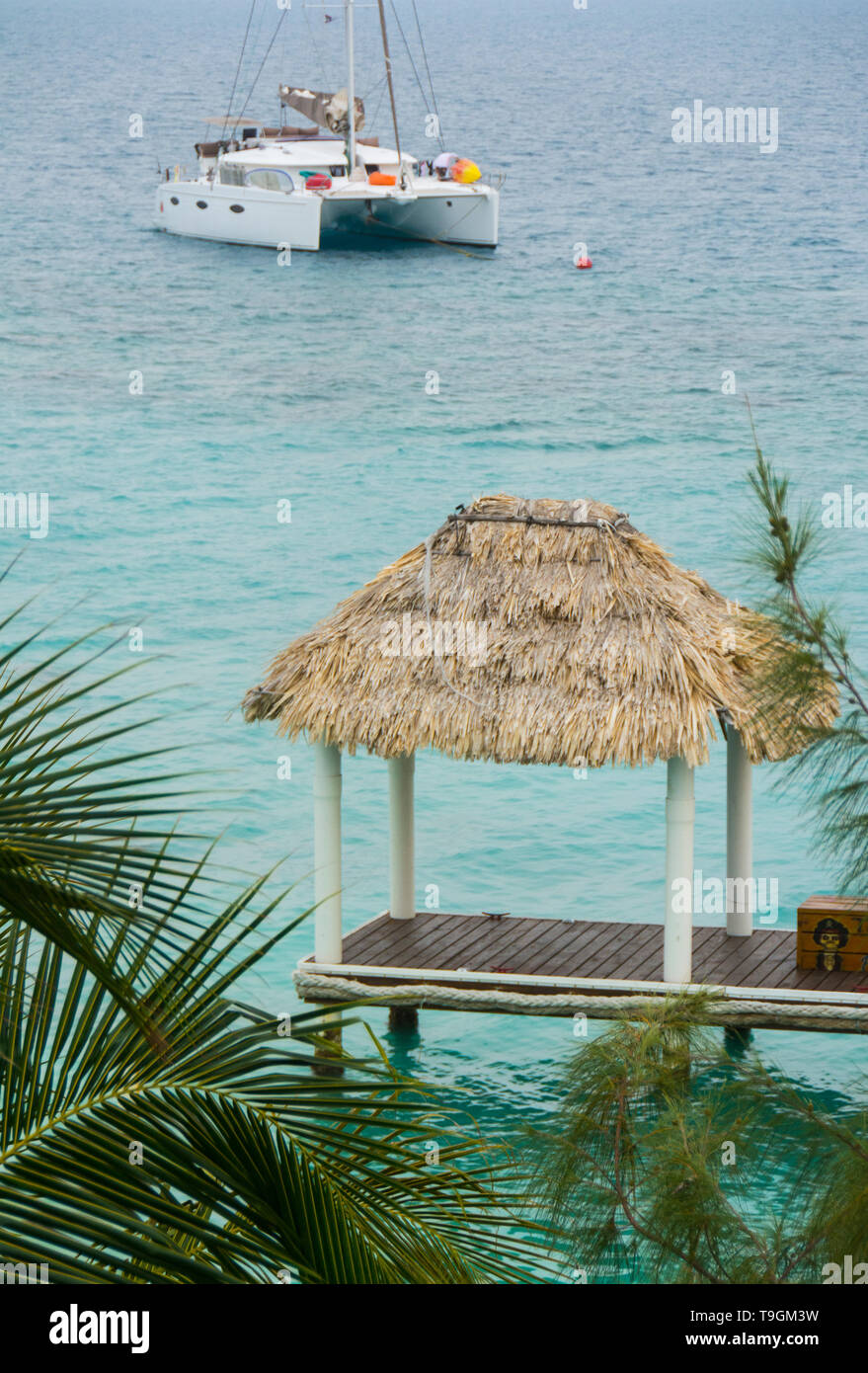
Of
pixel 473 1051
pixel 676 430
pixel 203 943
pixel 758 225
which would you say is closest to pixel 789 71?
pixel 758 225

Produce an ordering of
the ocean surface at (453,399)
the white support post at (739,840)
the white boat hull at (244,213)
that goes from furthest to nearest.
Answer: the white boat hull at (244,213) < the ocean surface at (453,399) < the white support post at (739,840)

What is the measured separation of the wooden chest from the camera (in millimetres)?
9469

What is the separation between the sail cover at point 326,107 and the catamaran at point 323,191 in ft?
0.08

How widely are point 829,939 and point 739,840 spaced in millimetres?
1165

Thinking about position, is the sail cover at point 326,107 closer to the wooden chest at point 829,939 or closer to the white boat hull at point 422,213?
the white boat hull at point 422,213

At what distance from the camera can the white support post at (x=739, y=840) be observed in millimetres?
10367

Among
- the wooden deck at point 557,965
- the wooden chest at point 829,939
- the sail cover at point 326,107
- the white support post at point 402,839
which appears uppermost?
the sail cover at point 326,107

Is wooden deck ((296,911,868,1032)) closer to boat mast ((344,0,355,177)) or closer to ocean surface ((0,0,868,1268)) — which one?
ocean surface ((0,0,868,1268))

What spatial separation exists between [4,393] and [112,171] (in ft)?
77.8

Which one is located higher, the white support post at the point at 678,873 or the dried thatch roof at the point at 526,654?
the dried thatch roof at the point at 526,654

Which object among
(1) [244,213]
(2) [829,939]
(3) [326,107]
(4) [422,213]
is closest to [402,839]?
(2) [829,939]

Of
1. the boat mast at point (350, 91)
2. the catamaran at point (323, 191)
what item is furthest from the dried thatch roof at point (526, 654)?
the catamaran at point (323, 191)

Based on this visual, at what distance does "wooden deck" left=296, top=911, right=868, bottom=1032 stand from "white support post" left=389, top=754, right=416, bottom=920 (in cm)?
11

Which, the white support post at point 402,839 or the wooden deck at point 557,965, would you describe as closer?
the wooden deck at point 557,965
